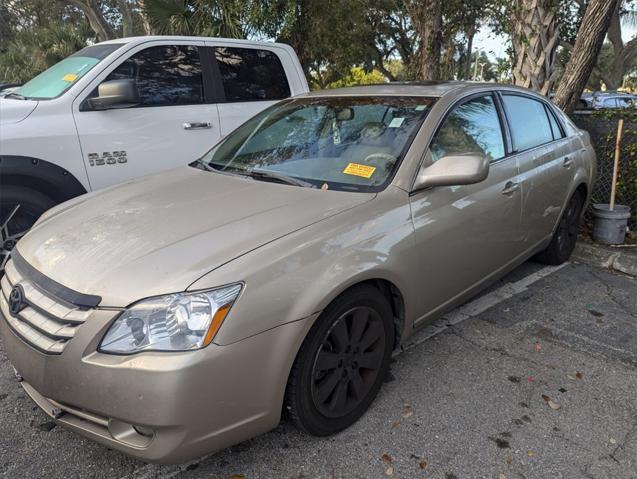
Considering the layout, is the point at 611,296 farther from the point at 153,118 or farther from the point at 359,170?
the point at 153,118

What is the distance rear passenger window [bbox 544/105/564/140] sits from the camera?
4.32 metres

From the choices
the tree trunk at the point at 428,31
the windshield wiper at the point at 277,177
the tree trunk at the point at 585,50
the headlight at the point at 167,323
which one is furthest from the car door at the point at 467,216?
the tree trunk at the point at 428,31

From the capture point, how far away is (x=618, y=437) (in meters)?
2.52

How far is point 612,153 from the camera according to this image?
226 inches

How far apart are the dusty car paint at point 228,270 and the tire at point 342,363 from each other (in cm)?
9

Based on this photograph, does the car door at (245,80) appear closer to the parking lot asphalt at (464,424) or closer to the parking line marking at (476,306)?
the parking line marking at (476,306)

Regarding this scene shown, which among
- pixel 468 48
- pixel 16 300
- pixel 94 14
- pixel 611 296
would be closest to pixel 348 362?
pixel 16 300

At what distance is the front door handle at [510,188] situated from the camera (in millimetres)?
3400

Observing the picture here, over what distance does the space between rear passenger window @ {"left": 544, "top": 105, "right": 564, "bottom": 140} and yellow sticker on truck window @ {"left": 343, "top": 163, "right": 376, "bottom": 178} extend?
2303 mm

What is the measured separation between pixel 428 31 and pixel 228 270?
7194 mm

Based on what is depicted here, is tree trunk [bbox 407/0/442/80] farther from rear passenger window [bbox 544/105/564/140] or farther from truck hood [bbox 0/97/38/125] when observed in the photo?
truck hood [bbox 0/97/38/125]

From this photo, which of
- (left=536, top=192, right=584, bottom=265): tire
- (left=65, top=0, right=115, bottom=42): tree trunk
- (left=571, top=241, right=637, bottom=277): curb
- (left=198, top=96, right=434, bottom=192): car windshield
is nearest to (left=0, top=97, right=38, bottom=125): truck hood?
(left=198, top=96, right=434, bottom=192): car windshield

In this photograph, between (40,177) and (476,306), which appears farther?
(476,306)

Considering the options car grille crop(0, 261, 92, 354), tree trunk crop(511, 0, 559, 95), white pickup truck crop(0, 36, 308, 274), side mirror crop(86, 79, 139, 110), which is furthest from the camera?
tree trunk crop(511, 0, 559, 95)
